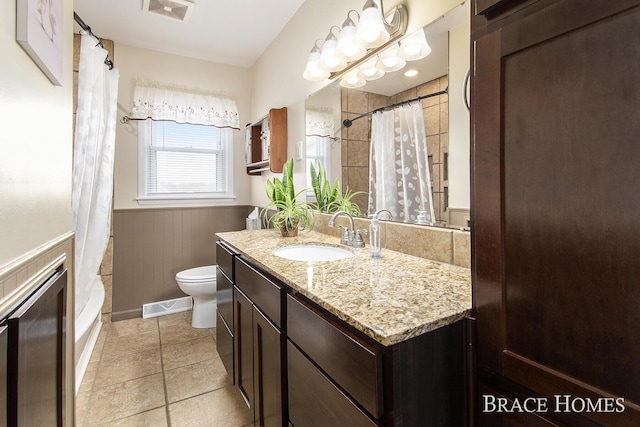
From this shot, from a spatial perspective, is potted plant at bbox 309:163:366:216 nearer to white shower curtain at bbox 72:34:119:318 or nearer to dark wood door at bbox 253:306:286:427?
dark wood door at bbox 253:306:286:427

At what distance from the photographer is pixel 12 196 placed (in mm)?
724

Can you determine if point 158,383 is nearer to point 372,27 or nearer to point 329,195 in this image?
point 329,195

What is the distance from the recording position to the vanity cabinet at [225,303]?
166 centimetres

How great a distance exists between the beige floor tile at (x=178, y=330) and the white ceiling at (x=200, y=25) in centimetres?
248

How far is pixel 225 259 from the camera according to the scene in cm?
176

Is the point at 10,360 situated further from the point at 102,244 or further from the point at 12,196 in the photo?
the point at 102,244

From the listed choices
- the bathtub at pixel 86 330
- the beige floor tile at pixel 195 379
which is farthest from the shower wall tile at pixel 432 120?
the bathtub at pixel 86 330

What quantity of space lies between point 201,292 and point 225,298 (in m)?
0.89

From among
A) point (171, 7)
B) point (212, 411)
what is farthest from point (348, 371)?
point (171, 7)

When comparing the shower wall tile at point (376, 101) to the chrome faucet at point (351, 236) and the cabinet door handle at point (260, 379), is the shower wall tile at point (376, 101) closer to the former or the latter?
the chrome faucet at point (351, 236)

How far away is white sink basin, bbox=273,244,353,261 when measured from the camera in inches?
61.8

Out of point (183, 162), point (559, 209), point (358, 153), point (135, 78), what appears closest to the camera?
point (559, 209)

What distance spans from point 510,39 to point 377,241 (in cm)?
89

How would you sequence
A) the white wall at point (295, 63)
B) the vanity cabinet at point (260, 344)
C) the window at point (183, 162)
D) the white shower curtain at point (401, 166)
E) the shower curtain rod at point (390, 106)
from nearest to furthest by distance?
1. the vanity cabinet at point (260, 344)
2. the shower curtain rod at point (390, 106)
3. the white shower curtain at point (401, 166)
4. the white wall at point (295, 63)
5. the window at point (183, 162)
